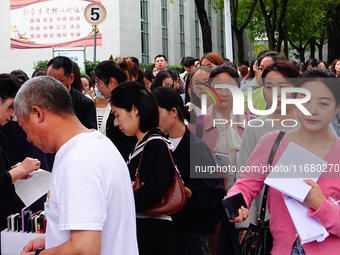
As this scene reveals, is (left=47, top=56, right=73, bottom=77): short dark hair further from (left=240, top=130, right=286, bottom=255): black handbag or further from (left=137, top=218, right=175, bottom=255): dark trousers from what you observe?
(left=240, top=130, right=286, bottom=255): black handbag

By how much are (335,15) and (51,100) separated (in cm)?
3786

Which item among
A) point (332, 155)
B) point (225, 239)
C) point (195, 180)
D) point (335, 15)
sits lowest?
point (225, 239)

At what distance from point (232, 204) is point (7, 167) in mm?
1698

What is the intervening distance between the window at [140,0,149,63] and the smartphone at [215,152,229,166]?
3103 cm

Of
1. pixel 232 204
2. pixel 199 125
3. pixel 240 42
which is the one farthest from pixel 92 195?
pixel 240 42

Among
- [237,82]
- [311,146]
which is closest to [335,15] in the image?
[237,82]

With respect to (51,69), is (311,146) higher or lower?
lower

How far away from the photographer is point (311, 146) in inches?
130

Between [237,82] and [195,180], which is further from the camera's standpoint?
[237,82]

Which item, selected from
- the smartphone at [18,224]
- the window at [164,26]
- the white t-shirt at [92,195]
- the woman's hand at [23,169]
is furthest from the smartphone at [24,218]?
the window at [164,26]

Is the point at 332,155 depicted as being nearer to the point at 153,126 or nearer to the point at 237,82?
the point at 153,126

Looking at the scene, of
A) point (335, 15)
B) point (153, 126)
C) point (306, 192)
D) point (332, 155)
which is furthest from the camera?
point (335, 15)

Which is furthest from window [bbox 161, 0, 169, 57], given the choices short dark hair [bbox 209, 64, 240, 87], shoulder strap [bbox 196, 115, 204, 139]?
shoulder strap [bbox 196, 115, 204, 139]

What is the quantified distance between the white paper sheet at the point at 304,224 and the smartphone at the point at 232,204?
25 centimetres
